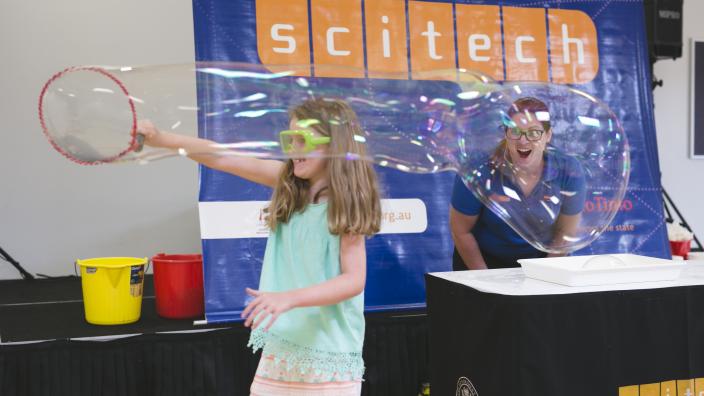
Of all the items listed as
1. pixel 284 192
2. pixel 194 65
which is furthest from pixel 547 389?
pixel 194 65

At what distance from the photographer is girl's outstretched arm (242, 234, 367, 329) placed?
1072 mm

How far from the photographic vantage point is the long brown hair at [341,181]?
1.22 meters

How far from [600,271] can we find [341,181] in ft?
2.09

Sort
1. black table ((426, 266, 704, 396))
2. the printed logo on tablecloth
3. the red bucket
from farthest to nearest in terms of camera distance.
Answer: the red bucket
the printed logo on tablecloth
black table ((426, 266, 704, 396))

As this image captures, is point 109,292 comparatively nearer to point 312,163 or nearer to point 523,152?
point 312,163

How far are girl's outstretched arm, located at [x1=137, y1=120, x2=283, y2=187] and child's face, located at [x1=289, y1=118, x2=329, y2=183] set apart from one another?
0.38ft

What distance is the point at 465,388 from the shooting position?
1473mm

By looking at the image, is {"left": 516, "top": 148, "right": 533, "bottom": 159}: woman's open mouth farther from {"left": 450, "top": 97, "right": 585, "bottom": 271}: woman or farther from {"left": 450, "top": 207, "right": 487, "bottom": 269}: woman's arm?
{"left": 450, "top": 207, "right": 487, "bottom": 269}: woman's arm

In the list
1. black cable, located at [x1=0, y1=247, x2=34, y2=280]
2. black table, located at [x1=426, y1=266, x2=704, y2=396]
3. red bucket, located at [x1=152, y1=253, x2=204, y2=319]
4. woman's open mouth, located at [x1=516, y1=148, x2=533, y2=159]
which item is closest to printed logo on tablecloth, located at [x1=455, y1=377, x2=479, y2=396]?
black table, located at [x1=426, y1=266, x2=704, y2=396]

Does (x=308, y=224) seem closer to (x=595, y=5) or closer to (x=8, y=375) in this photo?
(x=8, y=375)

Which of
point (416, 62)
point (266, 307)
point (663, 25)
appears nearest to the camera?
point (266, 307)

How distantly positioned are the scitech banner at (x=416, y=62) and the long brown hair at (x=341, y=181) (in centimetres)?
91

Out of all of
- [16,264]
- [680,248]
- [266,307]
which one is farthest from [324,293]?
[16,264]

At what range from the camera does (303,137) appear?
119 centimetres
